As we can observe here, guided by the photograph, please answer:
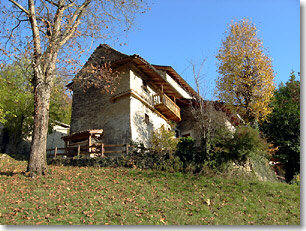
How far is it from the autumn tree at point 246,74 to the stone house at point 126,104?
2.93 meters

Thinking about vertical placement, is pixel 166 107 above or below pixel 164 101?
below

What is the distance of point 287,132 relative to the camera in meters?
21.1

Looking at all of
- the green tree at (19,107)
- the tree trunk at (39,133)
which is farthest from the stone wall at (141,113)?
the tree trunk at (39,133)

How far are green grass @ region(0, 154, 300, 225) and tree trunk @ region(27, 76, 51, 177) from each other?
1.70 feet

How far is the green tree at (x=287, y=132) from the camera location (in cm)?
2035

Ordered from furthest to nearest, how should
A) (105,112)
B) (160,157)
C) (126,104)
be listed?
(105,112)
(126,104)
(160,157)

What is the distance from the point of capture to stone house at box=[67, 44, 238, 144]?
59.4 feet

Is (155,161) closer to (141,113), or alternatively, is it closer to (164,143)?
(164,143)

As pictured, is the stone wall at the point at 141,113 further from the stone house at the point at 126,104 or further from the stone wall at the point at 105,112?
the stone wall at the point at 105,112

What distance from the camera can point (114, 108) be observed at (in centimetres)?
1884

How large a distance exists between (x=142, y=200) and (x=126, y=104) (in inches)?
398

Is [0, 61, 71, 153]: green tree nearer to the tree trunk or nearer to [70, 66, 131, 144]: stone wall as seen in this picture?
[70, 66, 131, 144]: stone wall

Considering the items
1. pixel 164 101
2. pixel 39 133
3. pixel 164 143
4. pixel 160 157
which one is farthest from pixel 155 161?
pixel 164 101

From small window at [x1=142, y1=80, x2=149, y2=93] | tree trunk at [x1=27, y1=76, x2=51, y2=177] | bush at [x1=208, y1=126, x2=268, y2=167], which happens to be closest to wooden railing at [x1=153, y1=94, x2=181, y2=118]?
small window at [x1=142, y1=80, x2=149, y2=93]
